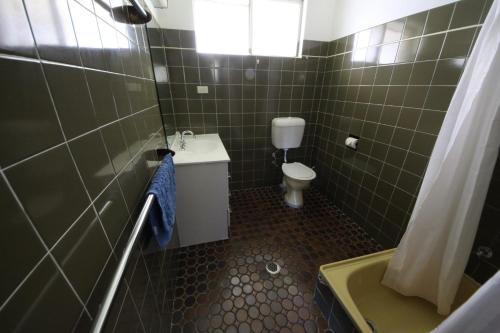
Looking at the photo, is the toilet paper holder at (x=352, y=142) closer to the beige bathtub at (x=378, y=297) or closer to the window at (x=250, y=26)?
the beige bathtub at (x=378, y=297)

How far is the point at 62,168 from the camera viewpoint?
1.24ft

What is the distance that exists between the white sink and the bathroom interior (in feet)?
0.08

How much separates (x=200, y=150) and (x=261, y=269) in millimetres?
1171

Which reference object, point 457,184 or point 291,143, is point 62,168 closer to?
point 457,184

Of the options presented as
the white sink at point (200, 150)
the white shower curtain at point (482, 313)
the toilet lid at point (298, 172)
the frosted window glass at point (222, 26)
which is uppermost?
the frosted window glass at point (222, 26)

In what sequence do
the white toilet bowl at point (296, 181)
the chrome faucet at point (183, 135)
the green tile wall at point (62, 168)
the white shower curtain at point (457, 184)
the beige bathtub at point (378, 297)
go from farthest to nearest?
the white toilet bowl at point (296, 181)
the chrome faucet at point (183, 135)
the beige bathtub at point (378, 297)
the white shower curtain at point (457, 184)
the green tile wall at point (62, 168)

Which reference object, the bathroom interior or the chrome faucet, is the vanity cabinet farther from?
the chrome faucet

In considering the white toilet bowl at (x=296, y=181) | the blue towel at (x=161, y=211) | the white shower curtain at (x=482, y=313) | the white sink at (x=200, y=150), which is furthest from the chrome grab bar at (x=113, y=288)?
the white toilet bowl at (x=296, y=181)

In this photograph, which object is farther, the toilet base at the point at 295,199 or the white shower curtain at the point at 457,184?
the toilet base at the point at 295,199

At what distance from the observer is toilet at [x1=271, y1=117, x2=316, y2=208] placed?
6.98ft

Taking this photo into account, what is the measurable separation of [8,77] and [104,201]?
13.1 inches

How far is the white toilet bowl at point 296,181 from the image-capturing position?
203 centimetres

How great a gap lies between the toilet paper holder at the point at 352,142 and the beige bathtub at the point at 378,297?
0.95 metres

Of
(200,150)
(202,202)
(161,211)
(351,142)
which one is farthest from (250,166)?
(161,211)
